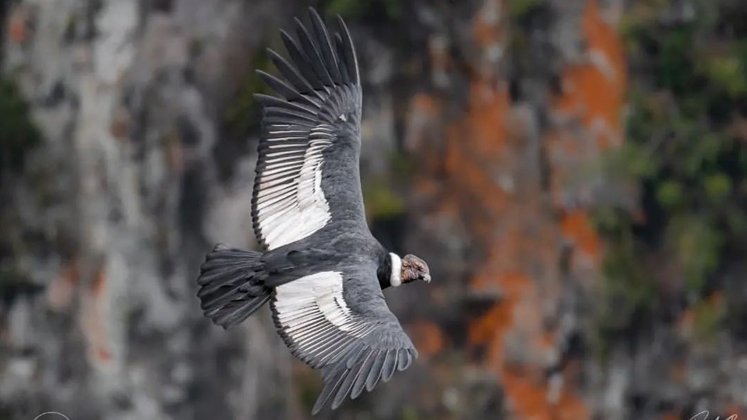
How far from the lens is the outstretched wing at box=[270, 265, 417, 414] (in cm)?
1065

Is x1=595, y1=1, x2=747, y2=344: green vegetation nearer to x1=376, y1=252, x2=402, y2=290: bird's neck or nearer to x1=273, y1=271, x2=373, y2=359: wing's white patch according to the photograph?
x1=376, y1=252, x2=402, y2=290: bird's neck

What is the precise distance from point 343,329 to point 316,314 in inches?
8.3

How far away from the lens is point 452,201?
69.3 ft

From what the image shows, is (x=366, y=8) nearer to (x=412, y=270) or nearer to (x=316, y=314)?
(x=412, y=270)

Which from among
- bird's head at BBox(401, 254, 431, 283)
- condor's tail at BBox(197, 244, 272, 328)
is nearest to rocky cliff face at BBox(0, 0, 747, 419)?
bird's head at BBox(401, 254, 431, 283)

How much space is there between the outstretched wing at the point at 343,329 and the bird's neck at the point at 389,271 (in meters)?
0.20

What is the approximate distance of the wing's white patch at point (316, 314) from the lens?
10938 millimetres

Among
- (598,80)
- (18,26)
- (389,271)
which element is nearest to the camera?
(389,271)

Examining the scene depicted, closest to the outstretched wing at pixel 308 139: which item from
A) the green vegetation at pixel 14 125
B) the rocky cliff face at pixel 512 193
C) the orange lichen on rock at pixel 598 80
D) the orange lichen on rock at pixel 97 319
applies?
the rocky cliff face at pixel 512 193

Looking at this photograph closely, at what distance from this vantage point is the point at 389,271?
11727 millimetres

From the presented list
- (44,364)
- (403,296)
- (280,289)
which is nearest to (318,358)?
(280,289)

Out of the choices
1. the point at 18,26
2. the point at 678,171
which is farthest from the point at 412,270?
the point at 18,26

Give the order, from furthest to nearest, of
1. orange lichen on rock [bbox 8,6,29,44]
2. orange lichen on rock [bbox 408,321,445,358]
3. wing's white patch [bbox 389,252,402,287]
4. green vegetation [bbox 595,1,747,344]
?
orange lichen on rock [bbox 8,6,29,44] < orange lichen on rock [bbox 408,321,445,358] < green vegetation [bbox 595,1,747,344] < wing's white patch [bbox 389,252,402,287]

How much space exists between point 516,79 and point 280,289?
10187 mm
